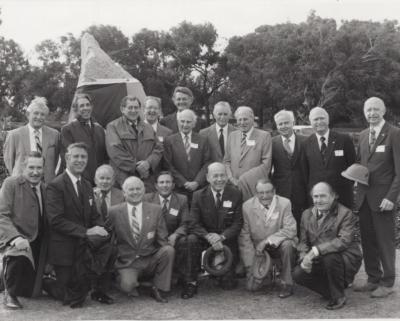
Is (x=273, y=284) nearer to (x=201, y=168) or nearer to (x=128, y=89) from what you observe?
(x=201, y=168)

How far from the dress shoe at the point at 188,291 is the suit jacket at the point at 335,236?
1.13m

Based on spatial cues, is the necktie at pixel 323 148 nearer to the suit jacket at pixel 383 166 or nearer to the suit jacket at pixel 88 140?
the suit jacket at pixel 383 166

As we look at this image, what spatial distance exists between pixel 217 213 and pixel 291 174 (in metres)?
1.03

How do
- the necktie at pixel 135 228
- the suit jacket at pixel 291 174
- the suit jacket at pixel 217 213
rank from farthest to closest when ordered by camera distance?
the suit jacket at pixel 291 174 → the suit jacket at pixel 217 213 → the necktie at pixel 135 228

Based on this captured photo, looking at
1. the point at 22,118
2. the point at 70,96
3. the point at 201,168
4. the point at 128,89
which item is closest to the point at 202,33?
the point at 70,96

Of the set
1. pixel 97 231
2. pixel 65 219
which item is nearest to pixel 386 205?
pixel 97 231

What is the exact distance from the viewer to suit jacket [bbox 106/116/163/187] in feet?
18.2

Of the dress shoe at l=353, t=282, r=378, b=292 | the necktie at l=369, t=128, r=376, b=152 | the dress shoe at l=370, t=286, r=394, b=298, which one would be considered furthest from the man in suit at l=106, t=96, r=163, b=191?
the dress shoe at l=370, t=286, r=394, b=298

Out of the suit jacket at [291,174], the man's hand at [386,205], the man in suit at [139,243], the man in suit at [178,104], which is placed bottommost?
the man in suit at [139,243]

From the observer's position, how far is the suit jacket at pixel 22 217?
460 cm

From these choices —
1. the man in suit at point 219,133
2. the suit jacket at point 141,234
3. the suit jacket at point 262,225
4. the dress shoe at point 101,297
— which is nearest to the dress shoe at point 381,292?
the suit jacket at point 262,225

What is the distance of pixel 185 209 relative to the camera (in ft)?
17.5

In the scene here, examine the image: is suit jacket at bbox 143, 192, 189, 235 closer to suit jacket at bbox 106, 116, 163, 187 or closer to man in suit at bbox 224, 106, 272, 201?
suit jacket at bbox 106, 116, 163, 187

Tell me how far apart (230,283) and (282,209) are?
953 millimetres
